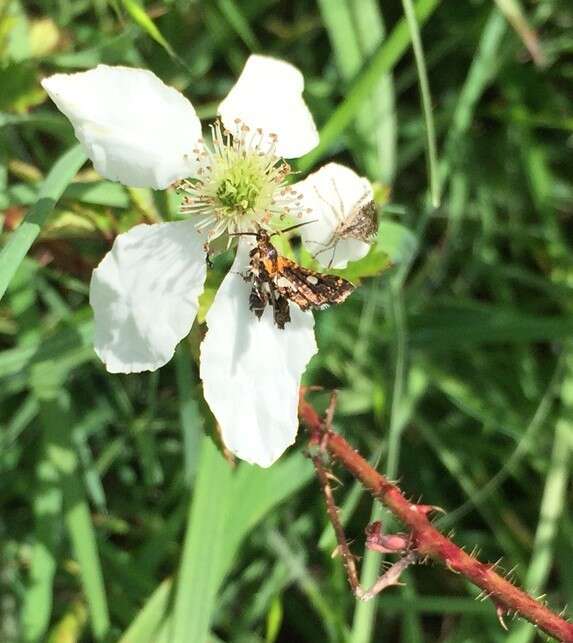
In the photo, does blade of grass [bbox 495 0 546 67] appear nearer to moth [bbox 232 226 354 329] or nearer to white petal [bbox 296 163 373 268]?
white petal [bbox 296 163 373 268]

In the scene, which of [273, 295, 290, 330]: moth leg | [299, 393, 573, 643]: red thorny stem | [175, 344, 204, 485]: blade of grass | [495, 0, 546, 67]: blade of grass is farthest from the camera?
[495, 0, 546, 67]: blade of grass

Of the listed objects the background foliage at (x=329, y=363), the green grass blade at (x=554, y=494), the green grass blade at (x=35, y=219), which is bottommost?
the green grass blade at (x=554, y=494)

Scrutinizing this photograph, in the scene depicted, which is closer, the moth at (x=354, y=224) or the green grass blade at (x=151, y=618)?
the moth at (x=354, y=224)

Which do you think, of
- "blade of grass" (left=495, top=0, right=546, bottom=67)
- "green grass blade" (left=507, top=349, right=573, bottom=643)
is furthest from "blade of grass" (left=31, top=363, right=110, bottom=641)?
"blade of grass" (left=495, top=0, right=546, bottom=67)

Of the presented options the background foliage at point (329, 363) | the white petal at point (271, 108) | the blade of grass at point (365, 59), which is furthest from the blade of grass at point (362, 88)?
the white petal at point (271, 108)

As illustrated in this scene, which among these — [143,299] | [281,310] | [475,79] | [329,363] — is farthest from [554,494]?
[143,299]

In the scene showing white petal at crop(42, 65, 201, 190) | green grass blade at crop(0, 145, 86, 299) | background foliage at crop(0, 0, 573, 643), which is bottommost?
background foliage at crop(0, 0, 573, 643)

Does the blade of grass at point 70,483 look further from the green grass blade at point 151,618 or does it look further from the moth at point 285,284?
the moth at point 285,284
